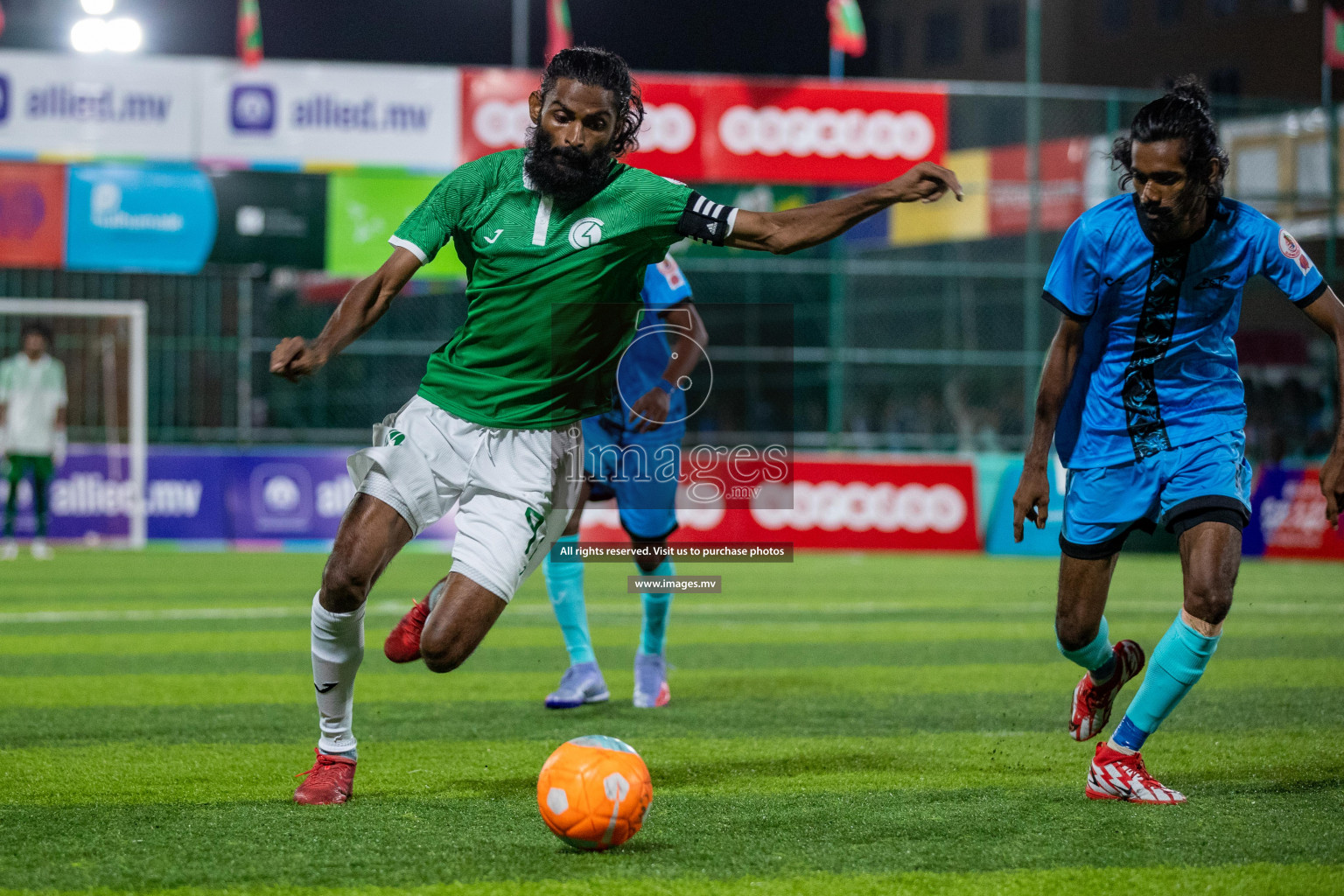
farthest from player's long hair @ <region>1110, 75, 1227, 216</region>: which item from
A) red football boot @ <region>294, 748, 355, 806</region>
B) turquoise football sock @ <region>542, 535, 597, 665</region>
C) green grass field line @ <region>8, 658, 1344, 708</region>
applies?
green grass field line @ <region>8, 658, 1344, 708</region>

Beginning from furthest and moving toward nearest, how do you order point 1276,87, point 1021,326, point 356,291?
point 1276,87
point 1021,326
point 356,291

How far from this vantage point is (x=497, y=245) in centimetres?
476

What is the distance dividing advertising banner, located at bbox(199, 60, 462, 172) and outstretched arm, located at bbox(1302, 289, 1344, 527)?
14.4 metres

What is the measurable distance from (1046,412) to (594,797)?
197cm

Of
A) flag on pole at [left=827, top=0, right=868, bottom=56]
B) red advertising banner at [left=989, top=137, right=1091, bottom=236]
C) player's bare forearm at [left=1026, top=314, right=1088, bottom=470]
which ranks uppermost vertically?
flag on pole at [left=827, top=0, right=868, bottom=56]

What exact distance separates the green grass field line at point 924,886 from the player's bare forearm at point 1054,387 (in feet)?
4.94

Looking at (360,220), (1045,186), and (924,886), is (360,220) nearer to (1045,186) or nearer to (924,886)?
(1045,186)

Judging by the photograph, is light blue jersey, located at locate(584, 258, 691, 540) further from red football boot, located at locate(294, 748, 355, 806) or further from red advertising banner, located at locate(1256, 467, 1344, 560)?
red advertising banner, located at locate(1256, 467, 1344, 560)

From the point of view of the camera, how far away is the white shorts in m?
4.68

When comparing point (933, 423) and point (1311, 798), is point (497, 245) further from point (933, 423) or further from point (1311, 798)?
point (933, 423)

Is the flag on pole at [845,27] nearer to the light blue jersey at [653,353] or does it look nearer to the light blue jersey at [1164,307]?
the light blue jersey at [653,353]

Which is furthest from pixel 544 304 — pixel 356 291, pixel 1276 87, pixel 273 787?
pixel 1276 87

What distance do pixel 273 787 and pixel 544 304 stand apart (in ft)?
6.05

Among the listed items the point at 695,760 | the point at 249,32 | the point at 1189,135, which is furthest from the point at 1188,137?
the point at 249,32
